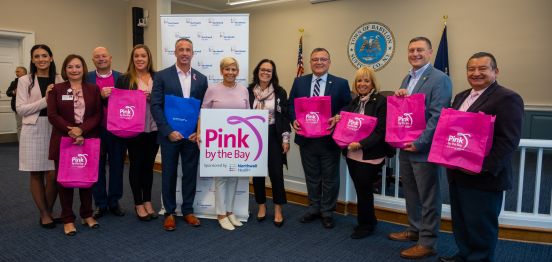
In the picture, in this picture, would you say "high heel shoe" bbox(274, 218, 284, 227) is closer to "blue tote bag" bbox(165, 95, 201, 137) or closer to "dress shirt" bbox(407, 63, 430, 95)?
"blue tote bag" bbox(165, 95, 201, 137)

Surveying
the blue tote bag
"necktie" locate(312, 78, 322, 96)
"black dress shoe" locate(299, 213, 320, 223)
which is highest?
"necktie" locate(312, 78, 322, 96)

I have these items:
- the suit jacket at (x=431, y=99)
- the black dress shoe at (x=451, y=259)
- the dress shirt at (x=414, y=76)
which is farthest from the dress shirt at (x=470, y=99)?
the black dress shoe at (x=451, y=259)

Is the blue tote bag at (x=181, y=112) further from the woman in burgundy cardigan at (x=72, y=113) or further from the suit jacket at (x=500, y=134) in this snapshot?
the suit jacket at (x=500, y=134)

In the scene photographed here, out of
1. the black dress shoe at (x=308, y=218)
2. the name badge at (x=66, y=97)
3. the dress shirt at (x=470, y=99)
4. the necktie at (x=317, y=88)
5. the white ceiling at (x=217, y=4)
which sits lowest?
the black dress shoe at (x=308, y=218)

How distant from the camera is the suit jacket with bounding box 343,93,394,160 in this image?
2748 millimetres

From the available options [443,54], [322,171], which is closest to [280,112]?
[322,171]

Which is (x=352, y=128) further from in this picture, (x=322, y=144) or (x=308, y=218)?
(x=308, y=218)

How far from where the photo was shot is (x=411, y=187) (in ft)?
8.86

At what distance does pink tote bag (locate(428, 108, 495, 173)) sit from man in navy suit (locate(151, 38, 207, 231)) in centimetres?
187

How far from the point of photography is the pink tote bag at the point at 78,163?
9.09 ft

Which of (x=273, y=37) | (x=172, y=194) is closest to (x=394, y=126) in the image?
(x=172, y=194)

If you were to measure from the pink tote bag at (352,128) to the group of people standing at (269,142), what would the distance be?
53mm

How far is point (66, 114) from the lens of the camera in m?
2.85

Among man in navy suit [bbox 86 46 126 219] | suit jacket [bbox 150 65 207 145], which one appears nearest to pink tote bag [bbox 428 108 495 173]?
suit jacket [bbox 150 65 207 145]
